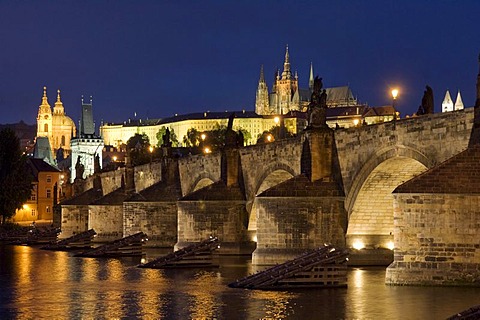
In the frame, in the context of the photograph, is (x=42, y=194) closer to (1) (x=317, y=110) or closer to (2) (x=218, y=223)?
(2) (x=218, y=223)

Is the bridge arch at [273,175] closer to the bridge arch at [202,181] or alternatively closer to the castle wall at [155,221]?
the bridge arch at [202,181]

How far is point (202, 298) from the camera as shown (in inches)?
1203

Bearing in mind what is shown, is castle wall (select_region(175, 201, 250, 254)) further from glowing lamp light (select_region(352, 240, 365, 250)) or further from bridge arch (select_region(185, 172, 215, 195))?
glowing lamp light (select_region(352, 240, 365, 250))

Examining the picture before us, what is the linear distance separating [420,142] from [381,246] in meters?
7.84

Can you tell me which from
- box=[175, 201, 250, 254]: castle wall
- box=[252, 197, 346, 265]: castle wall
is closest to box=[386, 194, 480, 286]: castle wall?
box=[252, 197, 346, 265]: castle wall

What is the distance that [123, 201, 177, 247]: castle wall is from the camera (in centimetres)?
6197

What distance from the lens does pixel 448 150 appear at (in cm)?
3219

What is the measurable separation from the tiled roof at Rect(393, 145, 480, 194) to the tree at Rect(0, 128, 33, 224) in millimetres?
60502

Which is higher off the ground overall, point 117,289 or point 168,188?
point 168,188

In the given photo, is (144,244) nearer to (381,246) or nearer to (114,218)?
(114,218)

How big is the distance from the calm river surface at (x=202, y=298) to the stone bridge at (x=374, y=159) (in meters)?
2.56

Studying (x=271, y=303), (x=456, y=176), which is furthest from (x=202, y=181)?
(x=271, y=303)

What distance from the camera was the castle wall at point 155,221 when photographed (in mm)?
61969

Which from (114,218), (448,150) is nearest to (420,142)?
(448,150)
